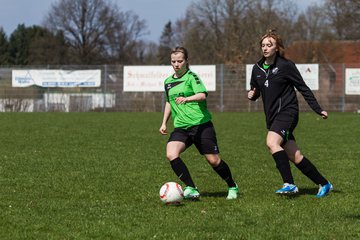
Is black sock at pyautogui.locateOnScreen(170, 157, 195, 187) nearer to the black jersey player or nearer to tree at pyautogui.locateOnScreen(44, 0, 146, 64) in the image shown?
the black jersey player

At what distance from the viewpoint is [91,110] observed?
118 ft

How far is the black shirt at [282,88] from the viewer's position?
6.63m

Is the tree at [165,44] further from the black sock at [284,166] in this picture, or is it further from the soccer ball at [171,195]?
the soccer ball at [171,195]

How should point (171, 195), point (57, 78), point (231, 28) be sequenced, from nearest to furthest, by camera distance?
point (171, 195)
point (57, 78)
point (231, 28)

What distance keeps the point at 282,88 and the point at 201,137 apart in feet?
3.42

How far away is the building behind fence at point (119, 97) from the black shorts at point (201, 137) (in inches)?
1076

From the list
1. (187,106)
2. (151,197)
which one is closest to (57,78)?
(151,197)

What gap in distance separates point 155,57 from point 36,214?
7734cm

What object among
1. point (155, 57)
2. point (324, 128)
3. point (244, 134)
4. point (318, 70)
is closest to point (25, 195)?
point (244, 134)

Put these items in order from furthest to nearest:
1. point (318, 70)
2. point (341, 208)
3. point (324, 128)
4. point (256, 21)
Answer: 1. point (256, 21)
2. point (318, 70)
3. point (324, 128)
4. point (341, 208)

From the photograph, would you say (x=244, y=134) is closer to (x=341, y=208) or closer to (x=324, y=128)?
(x=324, y=128)

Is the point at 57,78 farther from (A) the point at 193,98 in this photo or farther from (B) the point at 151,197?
(A) the point at 193,98

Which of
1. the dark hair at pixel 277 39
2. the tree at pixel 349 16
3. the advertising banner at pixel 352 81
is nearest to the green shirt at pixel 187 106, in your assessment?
the dark hair at pixel 277 39

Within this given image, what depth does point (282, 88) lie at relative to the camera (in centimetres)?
667
